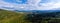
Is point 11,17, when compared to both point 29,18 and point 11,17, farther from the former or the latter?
point 29,18

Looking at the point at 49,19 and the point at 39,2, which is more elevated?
the point at 39,2

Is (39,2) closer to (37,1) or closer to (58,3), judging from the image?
(37,1)

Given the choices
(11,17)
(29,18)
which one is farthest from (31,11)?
(11,17)

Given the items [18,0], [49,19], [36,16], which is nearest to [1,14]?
[18,0]

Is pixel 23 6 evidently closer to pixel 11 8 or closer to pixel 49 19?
pixel 11 8

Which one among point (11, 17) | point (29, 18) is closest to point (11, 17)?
point (11, 17)

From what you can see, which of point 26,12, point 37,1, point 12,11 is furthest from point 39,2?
point 12,11
